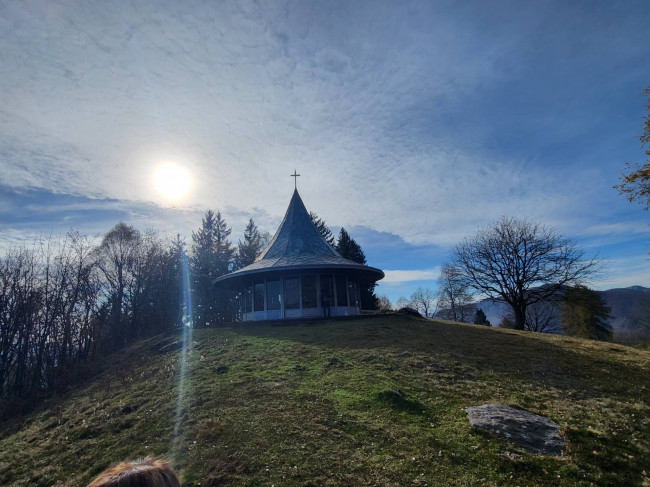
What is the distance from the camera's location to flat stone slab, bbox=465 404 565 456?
604 cm

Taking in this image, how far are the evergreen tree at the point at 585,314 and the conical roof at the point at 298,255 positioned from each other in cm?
1580

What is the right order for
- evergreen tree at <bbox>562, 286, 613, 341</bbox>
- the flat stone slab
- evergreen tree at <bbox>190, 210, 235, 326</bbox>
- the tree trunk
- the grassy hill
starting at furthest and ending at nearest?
evergreen tree at <bbox>190, 210, 235, 326</bbox> → the tree trunk → evergreen tree at <bbox>562, 286, 613, 341</bbox> → the flat stone slab → the grassy hill

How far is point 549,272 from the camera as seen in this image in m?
27.9

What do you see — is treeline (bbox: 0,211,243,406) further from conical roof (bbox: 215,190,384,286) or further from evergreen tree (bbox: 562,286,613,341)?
evergreen tree (bbox: 562,286,613,341)

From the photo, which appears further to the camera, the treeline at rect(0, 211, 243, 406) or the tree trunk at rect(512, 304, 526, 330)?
the tree trunk at rect(512, 304, 526, 330)

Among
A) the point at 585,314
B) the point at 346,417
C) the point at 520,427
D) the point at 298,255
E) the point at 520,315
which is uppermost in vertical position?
the point at 298,255

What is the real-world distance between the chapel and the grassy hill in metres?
7.06

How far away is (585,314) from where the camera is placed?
3231 cm

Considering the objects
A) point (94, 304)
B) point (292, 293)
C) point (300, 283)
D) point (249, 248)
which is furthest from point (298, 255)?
point (249, 248)

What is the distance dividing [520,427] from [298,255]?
17684 millimetres

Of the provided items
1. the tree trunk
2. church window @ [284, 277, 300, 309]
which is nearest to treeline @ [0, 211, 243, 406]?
church window @ [284, 277, 300, 309]

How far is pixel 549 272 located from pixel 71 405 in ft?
99.2

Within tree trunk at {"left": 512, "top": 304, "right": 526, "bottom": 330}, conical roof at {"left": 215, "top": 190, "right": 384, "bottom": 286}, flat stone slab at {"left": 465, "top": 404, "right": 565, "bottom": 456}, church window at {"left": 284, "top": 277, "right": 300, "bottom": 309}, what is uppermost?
conical roof at {"left": 215, "top": 190, "right": 384, "bottom": 286}

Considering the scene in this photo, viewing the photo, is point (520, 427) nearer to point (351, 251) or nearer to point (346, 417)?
point (346, 417)
